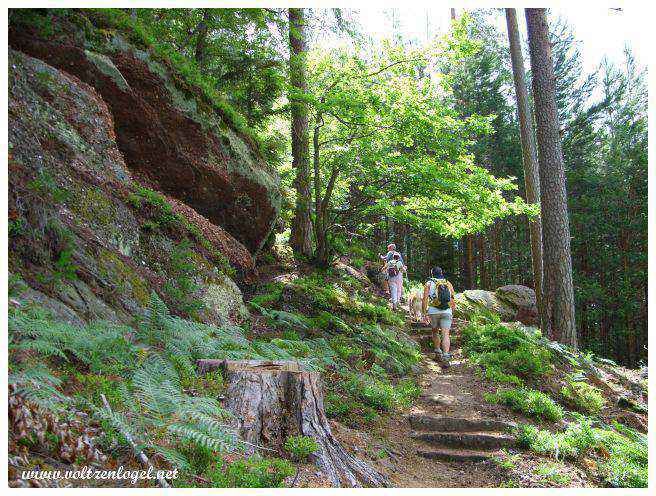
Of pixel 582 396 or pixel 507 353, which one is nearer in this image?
pixel 582 396

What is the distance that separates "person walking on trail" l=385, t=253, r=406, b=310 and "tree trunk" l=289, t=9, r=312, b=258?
8.10 feet

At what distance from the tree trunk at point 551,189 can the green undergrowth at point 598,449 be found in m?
4.64

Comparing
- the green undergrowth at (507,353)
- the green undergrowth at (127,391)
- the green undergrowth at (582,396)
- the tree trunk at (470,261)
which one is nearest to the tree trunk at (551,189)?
the green undergrowth at (507,353)

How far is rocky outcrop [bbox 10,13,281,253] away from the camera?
23.0ft

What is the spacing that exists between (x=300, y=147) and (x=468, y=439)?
9.14 metres

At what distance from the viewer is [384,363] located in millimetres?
8164

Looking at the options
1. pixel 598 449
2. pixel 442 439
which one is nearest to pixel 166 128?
pixel 442 439

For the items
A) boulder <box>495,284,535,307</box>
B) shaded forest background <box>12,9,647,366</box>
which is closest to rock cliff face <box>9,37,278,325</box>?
shaded forest background <box>12,9,647,366</box>

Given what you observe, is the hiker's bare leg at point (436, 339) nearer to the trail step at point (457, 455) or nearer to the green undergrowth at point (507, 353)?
the green undergrowth at point (507, 353)

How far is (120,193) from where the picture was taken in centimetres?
658

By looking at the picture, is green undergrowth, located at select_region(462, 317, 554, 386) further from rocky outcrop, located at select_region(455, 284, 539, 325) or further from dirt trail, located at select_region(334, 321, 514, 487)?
rocky outcrop, located at select_region(455, 284, 539, 325)

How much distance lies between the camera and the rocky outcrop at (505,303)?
52.4 ft

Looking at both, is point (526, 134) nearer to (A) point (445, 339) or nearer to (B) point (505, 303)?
(B) point (505, 303)

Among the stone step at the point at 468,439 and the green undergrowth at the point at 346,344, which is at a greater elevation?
the green undergrowth at the point at 346,344
